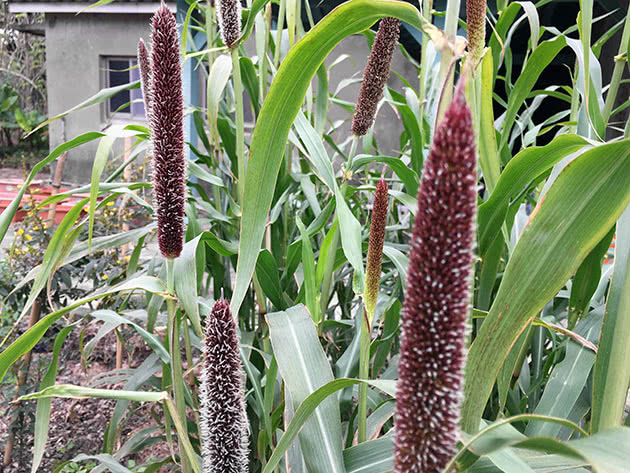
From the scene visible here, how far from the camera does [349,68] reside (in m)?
6.20

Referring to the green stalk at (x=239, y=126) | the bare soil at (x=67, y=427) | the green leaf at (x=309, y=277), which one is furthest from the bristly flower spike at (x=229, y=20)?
the bare soil at (x=67, y=427)

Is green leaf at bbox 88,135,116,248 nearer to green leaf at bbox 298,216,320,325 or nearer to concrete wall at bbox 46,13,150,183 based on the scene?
green leaf at bbox 298,216,320,325

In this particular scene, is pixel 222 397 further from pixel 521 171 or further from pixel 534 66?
pixel 534 66

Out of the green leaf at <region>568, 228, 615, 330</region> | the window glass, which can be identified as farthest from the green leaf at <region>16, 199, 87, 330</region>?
the window glass

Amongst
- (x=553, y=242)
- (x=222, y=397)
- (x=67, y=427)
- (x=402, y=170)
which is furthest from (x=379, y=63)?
(x=67, y=427)

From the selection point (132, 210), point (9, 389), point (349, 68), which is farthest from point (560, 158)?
point (349, 68)

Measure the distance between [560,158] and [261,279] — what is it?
624 millimetres

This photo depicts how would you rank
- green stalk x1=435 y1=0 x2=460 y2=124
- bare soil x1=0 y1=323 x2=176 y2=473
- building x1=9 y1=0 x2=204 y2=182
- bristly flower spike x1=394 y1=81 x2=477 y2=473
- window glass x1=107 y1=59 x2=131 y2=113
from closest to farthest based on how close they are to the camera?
bristly flower spike x1=394 y1=81 x2=477 y2=473, green stalk x1=435 y1=0 x2=460 y2=124, bare soil x1=0 y1=323 x2=176 y2=473, building x1=9 y1=0 x2=204 y2=182, window glass x1=107 y1=59 x2=131 y2=113

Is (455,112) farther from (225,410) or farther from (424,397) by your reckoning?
(225,410)

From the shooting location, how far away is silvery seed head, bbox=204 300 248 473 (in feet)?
1.88

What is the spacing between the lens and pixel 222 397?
584 mm

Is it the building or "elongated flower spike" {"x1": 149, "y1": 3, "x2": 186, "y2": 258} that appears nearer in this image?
"elongated flower spike" {"x1": 149, "y1": 3, "x2": 186, "y2": 258}

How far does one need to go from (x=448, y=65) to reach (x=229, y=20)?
571 mm

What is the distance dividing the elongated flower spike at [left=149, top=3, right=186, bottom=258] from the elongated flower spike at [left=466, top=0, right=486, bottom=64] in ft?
1.21
